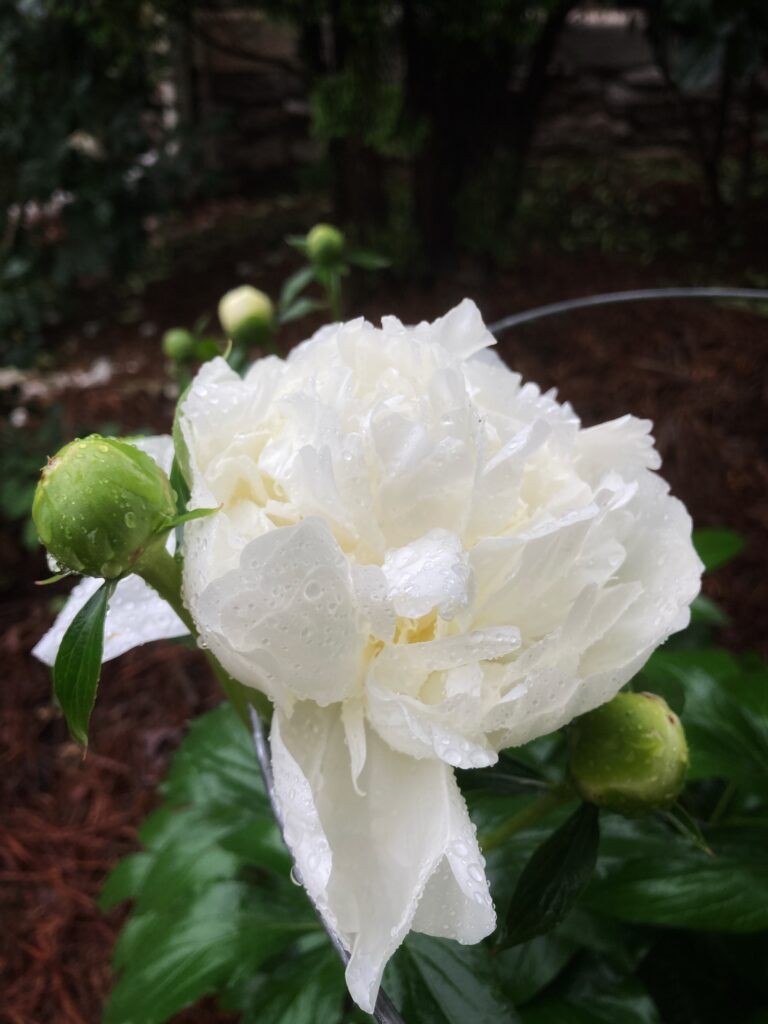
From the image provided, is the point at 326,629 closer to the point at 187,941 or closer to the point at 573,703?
the point at 573,703

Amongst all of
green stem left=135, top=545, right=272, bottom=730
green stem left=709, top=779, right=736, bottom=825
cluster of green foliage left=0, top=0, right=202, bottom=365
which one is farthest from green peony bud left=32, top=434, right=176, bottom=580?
cluster of green foliage left=0, top=0, right=202, bottom=365

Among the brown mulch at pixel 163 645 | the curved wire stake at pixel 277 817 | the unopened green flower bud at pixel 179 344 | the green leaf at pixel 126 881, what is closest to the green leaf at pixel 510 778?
the curved wire stake at pixel 277 817

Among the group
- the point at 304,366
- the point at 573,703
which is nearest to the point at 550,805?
the point at 573,703

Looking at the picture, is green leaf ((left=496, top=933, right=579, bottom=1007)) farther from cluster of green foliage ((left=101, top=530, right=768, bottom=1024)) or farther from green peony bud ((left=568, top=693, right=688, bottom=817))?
green peony bud ((left=568, top=693, right=688, bottom=817))

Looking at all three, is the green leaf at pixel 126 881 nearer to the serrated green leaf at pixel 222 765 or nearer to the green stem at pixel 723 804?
the serrated green leaf at pixel 222 765

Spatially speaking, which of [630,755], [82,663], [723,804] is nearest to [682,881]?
[723,804]

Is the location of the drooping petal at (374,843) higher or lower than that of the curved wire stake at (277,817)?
higher

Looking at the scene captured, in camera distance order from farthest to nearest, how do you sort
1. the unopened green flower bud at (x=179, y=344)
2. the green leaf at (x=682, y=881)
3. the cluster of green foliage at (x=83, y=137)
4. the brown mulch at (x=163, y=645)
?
the cluster of green foliage at (x=83, y=137)
the brown mulch at (x=163, y=645)
the unopened green flower bud at (x=179, y=344)
the green leaf at (x=682, y=881)
